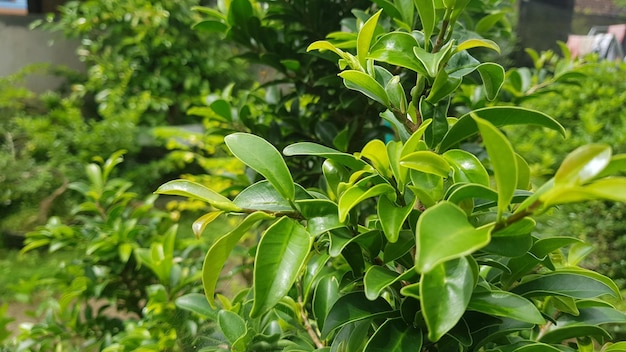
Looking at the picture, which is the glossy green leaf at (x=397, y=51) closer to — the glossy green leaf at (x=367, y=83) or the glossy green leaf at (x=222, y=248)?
the glossy green leaf at (x=367, y=83)

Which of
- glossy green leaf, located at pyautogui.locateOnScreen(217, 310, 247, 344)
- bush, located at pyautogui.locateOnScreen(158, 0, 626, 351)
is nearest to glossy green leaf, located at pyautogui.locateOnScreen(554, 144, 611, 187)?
bush, located at pyautogui.locateOnScreen(158, 0, 626, 351)

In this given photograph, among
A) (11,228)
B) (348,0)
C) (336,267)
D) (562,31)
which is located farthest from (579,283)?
(11,228)

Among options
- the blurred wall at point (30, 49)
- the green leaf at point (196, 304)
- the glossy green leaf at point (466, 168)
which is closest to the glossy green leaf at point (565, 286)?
the glossy green leaf at point (466, 168)

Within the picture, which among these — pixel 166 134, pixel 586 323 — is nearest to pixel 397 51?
pixel 586 323

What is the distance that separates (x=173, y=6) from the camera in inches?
100

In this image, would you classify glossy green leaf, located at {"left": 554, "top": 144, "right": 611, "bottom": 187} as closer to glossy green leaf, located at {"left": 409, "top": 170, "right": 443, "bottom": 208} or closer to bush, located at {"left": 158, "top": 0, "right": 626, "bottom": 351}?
bush, located at {"left": 158, "top": 0, "right": 626, "bottom": 351}

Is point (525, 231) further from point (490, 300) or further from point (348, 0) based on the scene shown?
point (348, 0)

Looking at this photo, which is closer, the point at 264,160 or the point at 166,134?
the point at 264,160

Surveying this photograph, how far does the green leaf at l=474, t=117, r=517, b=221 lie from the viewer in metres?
0.23

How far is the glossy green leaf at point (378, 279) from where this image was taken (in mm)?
295

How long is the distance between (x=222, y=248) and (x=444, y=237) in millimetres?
149

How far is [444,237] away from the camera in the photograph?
24 cm

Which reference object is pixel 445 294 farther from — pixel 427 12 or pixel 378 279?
pixel 427 12

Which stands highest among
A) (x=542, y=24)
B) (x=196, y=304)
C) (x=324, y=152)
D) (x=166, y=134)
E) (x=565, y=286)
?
(x=324, y=152)
